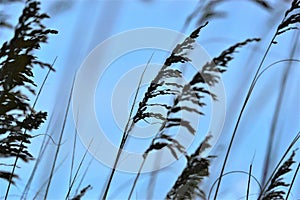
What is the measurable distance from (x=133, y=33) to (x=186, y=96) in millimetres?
269

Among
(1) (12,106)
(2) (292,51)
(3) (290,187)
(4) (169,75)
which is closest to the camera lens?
(1) (12,106)

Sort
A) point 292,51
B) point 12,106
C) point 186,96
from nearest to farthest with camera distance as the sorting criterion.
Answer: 1. point 12,106
2. point 186,96
3. point 292,51

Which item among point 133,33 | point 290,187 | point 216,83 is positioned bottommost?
point 290,187

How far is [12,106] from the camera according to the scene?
4.27 feet

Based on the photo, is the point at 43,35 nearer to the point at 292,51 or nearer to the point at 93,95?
the point at 93,95

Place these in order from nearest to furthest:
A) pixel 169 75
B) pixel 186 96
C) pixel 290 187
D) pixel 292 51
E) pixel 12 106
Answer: pixel 12 106 → pixel 169 75 → pixel 290 187 → pixel 186 96 → pixel 292 51

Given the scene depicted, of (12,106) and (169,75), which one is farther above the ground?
(169,75)

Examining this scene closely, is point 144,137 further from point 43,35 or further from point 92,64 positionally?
point 43,35

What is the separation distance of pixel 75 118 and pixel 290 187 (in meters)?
0.67

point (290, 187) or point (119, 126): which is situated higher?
point (119, 126)

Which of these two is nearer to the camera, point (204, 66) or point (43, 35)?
point (43, 35)

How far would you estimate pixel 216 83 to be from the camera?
1.84 meters

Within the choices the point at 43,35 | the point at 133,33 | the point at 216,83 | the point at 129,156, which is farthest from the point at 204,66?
the point at 43,35

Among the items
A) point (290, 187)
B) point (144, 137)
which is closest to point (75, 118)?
point (144, 137)
